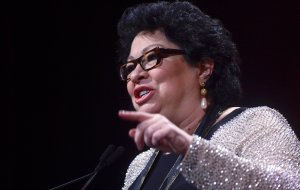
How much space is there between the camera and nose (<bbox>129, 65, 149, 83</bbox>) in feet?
6.10

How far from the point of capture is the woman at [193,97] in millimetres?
1457

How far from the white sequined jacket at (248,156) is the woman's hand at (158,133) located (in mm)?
30

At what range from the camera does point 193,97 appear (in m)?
1.87

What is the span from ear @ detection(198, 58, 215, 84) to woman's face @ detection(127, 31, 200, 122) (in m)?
0.02

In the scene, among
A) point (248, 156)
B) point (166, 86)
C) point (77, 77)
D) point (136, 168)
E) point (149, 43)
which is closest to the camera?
point (248, 156)

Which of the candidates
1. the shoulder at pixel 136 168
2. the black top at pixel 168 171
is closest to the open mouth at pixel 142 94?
the black top at pixel 168 171

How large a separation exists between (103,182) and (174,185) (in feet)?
4.55

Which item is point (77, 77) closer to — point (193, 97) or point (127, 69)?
point (127, 69)

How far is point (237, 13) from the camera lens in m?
2.77

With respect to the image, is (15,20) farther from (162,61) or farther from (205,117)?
(205,117)

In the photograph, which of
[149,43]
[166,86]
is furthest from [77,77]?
[166,86]

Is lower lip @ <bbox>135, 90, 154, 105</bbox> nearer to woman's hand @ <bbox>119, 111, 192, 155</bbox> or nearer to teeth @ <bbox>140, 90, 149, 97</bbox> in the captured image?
teeth @ <bbox>140, 90, 149, 97</bbox>

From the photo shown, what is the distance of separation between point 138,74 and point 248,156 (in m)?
0.57

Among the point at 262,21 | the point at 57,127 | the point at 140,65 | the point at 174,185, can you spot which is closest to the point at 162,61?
the point at 140,65
